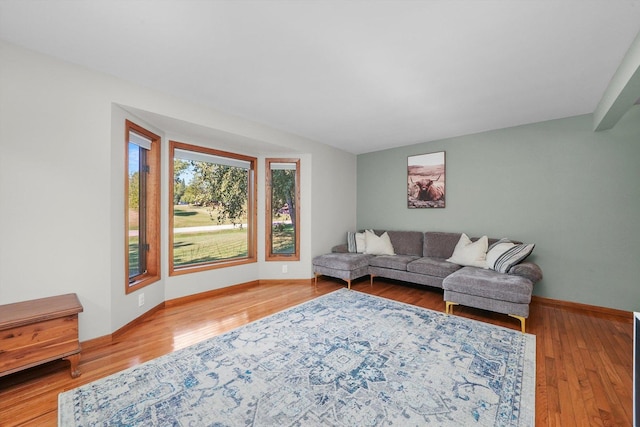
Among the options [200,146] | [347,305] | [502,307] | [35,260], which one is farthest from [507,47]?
[35,260]

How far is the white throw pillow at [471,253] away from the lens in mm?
3711

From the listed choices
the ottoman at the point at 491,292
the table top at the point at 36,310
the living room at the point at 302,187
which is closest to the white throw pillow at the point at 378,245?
the living room at the point at 302,187

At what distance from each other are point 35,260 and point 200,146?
2277 mm

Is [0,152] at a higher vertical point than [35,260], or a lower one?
higher

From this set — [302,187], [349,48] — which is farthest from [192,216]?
[349,48]

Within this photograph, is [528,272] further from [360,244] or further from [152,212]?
[152,212]

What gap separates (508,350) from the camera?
235 centimetres

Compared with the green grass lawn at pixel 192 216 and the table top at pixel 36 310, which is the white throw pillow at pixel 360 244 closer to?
the green grass lawn at pixel 192 216

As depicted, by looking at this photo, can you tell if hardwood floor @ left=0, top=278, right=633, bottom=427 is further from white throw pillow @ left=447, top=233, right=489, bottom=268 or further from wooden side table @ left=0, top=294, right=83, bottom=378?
white throw pillow @ left=447, top=233, right=489, bottom=268

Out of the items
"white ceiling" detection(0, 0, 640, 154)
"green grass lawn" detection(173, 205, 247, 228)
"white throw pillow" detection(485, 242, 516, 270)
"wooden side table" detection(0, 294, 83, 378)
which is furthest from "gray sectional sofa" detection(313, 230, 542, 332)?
"wooden side table" detection(0, 294, 83, 378)

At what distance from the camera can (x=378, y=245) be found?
191 inches

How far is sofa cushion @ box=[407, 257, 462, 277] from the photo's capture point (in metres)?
3.77

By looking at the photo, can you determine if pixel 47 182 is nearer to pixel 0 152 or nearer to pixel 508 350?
pixel 0 152

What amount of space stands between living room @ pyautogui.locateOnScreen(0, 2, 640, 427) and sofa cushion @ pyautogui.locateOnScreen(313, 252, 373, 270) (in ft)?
0.98
